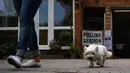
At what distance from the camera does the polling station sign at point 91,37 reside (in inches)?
531

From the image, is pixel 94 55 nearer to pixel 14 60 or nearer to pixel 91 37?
pixel 14 60

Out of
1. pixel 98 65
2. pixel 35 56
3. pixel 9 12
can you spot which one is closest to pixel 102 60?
pixel 98 65

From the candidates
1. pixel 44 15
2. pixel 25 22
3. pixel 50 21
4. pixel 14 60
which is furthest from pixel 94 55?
pixel 44 15

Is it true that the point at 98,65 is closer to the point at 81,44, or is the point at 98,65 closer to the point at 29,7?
the point at 29,7

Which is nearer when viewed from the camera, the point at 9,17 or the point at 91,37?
the point at 91,37

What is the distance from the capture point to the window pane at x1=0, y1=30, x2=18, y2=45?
13.9 metres

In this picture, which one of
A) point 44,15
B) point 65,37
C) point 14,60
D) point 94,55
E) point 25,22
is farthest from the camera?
point 44,15

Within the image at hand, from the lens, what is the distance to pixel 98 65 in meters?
7.07

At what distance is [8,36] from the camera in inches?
548

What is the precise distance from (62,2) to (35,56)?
7.95m

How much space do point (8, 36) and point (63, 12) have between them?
2.08 m

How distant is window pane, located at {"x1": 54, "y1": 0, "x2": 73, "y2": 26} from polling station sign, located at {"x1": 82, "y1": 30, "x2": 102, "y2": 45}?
629 mm

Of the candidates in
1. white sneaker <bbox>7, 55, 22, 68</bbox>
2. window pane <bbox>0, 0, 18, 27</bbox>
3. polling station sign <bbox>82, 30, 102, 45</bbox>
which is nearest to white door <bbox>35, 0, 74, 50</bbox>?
polling station sign <bbox>82, 30, 102, 45</bbox>

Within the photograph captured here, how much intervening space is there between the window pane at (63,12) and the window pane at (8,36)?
1457mm
